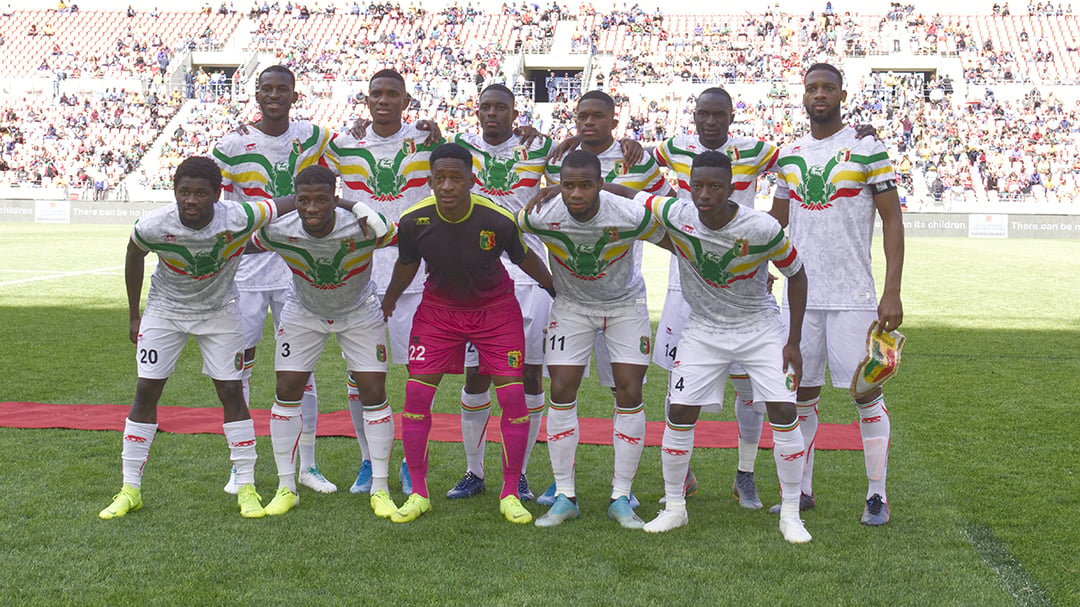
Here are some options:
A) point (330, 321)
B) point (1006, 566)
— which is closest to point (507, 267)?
point (330, 321)

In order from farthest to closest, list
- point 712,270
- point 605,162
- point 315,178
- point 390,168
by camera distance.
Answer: point 390,168 → point 605,162 → point 315,178 → point 712,270

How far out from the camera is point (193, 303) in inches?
208

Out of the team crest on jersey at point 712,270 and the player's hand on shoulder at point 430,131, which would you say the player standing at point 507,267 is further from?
the team crest on jersey at point 712,270

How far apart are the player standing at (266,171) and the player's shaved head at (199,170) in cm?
80

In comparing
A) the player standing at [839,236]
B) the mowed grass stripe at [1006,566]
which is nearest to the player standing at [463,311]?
the player standing at [839,236]

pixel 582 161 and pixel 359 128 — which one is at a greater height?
pixel 359 128

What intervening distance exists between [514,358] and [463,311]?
0.36 meters

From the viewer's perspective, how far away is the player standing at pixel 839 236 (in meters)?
5.14

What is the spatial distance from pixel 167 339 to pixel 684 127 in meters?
37.0

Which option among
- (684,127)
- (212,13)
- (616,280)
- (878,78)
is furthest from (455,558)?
(212,13)

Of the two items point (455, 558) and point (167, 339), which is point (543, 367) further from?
point (167, 339)

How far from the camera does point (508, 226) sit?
5156mm

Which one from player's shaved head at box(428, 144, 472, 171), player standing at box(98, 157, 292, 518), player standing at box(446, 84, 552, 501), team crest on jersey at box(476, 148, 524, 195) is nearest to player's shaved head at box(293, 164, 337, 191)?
player standing at box(98, 157, 292, 518)

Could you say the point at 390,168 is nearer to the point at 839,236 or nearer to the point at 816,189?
the point at 816,189
